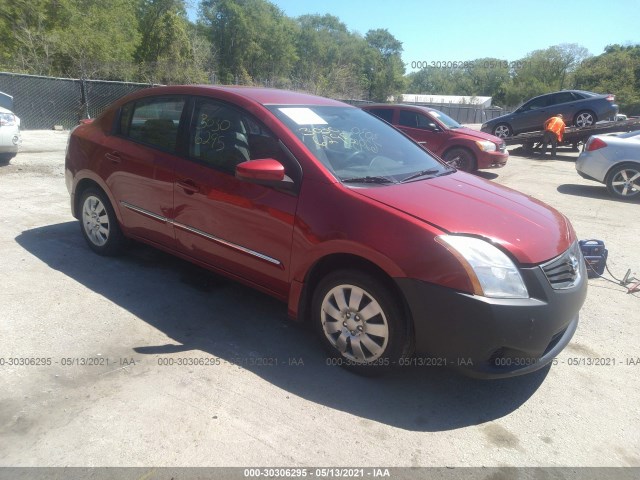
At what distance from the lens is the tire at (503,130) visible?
674 inches

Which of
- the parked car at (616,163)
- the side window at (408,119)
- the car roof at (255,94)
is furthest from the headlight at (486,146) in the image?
the car roof at (255,94)

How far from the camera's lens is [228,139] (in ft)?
12.1

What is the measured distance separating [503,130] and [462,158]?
7.29m

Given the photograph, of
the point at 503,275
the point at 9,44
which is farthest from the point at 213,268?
the point at 9,44

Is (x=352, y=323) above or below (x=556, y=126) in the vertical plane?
below

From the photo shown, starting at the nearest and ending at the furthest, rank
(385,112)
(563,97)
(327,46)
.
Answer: (385,112)
(563,97)
(327,46)

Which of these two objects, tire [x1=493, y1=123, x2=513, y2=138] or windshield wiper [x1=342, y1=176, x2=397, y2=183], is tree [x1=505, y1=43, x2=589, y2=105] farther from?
windshield wiper [x1=342, y1=176, x2=397, y2=183]

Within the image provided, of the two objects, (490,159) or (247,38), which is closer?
(490,159)

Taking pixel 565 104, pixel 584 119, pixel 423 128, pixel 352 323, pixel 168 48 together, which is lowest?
pixel 352 323

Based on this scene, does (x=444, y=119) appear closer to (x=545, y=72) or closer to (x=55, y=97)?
(x=55, y=97)

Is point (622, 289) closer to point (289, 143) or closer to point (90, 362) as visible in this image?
point (289, 143)

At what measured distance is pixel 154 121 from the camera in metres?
4.25
